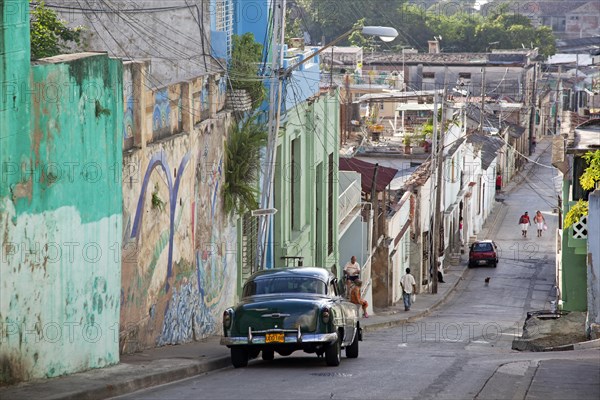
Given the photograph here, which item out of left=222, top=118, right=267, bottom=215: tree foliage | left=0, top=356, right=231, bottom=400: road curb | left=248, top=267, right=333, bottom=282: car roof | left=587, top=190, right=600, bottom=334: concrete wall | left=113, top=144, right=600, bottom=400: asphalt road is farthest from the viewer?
left=587, top=190, right=600, bottom=334: concrete wall

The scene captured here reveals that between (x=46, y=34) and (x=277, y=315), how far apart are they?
662cm

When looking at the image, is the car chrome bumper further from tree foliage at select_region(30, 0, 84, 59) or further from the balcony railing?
the balcony railing

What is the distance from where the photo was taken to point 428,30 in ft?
430

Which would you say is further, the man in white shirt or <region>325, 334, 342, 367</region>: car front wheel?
the man in white shirt

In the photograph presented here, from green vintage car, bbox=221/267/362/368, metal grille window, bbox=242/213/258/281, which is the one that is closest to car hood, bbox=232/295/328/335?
green vintage car, bbox=221/267/362/368

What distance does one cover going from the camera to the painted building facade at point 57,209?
1324cm

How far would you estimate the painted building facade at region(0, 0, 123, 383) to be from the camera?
43.4 feet

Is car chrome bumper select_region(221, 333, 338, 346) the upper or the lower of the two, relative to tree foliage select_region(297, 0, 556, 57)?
lower

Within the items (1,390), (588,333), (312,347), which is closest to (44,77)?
(1,390)

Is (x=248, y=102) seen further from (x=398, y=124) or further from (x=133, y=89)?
(x=398, y=124)

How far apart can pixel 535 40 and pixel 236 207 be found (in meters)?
107

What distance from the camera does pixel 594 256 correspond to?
28.7 m

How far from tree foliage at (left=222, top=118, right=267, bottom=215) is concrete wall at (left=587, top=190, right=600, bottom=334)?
7985mm

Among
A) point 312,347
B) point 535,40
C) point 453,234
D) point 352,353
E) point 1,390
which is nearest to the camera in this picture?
point 1,390
